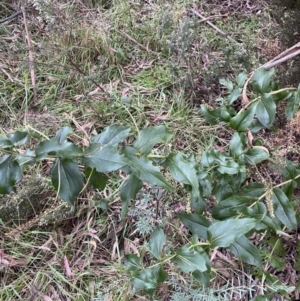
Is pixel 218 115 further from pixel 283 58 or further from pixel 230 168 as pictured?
pixel 283 58

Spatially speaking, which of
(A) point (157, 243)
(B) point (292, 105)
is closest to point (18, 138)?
(A) point (157, 243)

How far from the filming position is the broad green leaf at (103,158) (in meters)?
0.93

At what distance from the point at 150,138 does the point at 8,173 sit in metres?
0.35

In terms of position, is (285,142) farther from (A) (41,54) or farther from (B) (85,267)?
(A) (41,54)

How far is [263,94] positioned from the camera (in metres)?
1.26

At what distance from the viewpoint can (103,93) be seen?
238 centimetres

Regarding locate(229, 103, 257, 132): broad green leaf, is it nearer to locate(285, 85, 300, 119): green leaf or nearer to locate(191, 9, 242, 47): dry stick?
locate(285, 85, 300, 119): green leaf

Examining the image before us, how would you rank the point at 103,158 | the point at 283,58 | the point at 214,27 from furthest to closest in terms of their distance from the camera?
the point at 214,27
the point at 283,58
the point at 103,158

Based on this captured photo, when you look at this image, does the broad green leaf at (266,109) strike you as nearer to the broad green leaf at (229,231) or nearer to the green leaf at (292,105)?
the green leaf at (292,105)

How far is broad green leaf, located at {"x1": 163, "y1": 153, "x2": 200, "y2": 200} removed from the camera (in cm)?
105

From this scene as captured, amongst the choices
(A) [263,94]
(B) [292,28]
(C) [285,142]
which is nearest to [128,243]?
(C) [285,142]

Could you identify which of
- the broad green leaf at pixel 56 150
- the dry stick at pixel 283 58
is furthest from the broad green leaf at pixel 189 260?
the dry stick at pixel 283 58

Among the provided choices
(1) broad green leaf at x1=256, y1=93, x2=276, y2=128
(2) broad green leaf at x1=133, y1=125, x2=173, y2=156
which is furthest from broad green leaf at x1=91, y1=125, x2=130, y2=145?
(1) broad green leaf at x1=256, y1=93, x2=276, y2=128

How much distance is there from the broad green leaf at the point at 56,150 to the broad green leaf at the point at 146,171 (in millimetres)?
122
